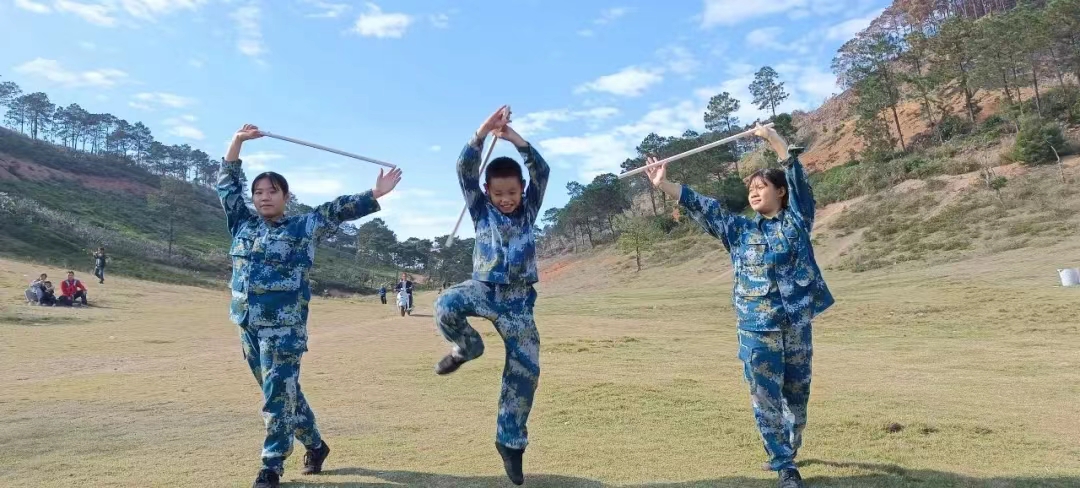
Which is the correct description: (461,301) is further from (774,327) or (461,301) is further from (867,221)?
(867,221)

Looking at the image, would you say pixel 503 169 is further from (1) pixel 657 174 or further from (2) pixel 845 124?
(2) pixel 845 124

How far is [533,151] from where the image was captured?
471 centimetres

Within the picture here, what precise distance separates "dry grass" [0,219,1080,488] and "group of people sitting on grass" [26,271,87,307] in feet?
18.8

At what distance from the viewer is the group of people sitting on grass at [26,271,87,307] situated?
21422 mm

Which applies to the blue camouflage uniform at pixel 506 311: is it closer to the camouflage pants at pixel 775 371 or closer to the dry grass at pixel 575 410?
the dry grass at pixel 575 410

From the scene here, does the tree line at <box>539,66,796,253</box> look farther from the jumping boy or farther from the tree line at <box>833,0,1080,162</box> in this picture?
the jumping boy

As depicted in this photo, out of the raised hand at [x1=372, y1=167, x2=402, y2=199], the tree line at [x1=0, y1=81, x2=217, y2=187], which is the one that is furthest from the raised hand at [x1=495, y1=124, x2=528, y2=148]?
the tree line at [x1=0, y1=81, x2=217, y2=187]

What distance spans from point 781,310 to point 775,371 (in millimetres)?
394

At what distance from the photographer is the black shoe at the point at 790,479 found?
3.98 m

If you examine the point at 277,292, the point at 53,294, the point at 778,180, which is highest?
the point at 53,294

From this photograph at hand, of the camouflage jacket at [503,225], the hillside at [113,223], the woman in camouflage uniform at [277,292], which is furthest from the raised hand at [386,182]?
the hillside at [113,223]

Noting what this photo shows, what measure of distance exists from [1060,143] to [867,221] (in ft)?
40.4

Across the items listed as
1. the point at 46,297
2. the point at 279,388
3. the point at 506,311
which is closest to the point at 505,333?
the point at 506,311

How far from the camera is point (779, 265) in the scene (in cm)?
436
